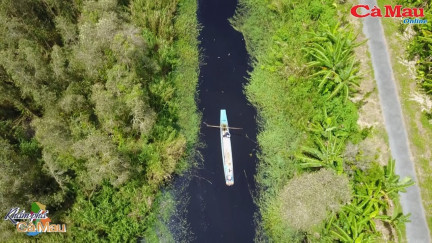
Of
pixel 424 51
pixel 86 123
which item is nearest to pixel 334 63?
pixel 424 51

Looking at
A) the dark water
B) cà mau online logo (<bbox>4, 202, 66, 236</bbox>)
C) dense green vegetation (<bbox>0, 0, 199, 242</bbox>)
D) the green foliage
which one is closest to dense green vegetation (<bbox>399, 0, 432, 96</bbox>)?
the green foliage

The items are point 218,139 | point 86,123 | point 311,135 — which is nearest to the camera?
point 86,123

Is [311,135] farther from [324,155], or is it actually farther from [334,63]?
[334,63]

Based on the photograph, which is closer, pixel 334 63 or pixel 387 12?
pixel 334 63

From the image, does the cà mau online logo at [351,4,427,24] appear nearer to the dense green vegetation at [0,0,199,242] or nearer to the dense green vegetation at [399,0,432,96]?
the dense green vegetation at [399,0,432,96]

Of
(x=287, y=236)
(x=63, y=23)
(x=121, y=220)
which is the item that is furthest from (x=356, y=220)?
(x=63, y=23)

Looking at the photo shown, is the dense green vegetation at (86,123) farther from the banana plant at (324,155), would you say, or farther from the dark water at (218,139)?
the banana plant at (324,155)

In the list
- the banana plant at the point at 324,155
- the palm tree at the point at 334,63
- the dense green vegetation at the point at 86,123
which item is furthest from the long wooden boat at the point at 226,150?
the palm tree at the point at 334,63
